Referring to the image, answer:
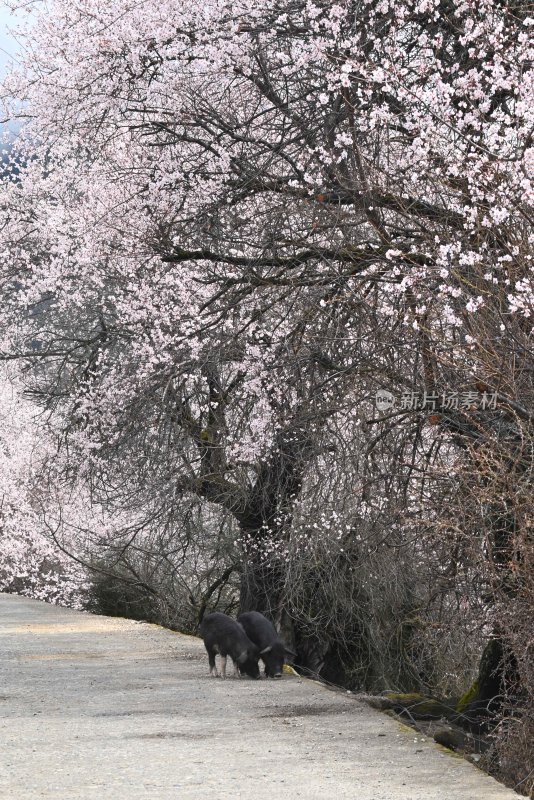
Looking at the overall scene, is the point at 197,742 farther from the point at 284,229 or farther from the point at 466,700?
the point at 284,229

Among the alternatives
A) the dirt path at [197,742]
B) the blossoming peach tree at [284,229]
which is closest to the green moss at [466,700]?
the dirt path at [197,742]

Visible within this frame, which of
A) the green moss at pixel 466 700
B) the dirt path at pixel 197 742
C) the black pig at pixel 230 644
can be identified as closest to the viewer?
the dirt path at pixel 197 742

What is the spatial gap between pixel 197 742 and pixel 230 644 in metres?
3.78

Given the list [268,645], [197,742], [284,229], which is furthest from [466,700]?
[284,229]

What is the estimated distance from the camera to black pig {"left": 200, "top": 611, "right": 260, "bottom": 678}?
42.8 feet

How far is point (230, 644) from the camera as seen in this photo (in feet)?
42.9

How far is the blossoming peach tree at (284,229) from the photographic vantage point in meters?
9.94

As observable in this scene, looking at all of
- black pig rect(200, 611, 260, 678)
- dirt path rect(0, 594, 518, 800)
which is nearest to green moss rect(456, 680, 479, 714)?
dirt path rect(0, 594, 518, 800)

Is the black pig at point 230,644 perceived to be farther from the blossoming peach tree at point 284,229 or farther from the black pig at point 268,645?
the blossoming peach tree at point 284,229

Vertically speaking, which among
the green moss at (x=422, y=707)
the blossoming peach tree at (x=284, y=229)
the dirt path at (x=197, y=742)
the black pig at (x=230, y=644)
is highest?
the blossoming peach tree at (x=284, y=229)

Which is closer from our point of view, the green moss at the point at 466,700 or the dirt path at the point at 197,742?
the dirt path at the point at 197,742

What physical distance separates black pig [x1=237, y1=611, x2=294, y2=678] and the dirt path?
0.26m

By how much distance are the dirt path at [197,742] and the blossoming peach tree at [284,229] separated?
186cm

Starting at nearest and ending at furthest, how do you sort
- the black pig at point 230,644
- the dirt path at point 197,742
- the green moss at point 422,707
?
the dirt path at point 197,742
the green moss at point 422,707
the black pig at point 230,644
